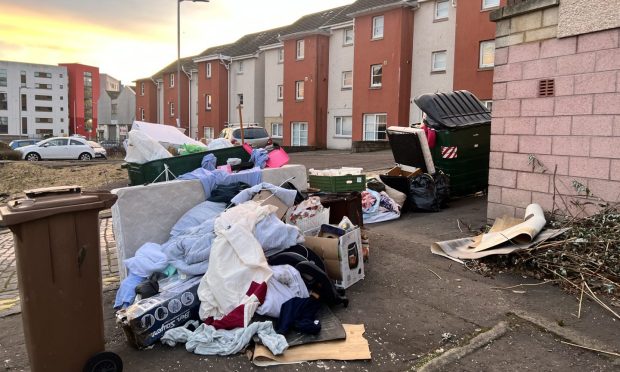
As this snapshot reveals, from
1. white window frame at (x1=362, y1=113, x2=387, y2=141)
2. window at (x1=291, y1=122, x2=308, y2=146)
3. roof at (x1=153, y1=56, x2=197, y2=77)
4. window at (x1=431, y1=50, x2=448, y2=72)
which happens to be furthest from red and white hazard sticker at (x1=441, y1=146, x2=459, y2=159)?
roof at (x1=153, y1=56, x2=197, y2=77)

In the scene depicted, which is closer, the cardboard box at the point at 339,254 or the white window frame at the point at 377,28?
the cardboard box at the point at 339,254

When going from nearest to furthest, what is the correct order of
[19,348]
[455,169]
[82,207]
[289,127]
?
[82,207]
[19,348]
[455,169]
[289,127]

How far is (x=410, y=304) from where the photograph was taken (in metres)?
4.50

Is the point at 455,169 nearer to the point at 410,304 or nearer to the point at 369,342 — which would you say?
the point at 410,304

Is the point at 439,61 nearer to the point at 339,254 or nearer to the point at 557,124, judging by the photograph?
the point at 557,124

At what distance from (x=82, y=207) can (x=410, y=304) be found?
2958 mm

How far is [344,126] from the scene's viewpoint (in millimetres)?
29266

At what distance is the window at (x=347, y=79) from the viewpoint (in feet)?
94.0

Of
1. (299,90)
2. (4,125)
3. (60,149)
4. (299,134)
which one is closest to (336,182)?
(60,149)

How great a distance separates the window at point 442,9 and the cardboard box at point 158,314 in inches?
866

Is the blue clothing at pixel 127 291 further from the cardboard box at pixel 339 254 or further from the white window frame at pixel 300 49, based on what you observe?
the white window frame at pixel 300 49

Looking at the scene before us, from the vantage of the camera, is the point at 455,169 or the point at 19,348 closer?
the point at 19,348

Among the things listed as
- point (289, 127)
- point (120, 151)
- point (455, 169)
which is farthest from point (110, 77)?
point (455, 169)

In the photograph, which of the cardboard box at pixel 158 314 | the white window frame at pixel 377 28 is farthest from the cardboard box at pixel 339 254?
the white window frame at pixel 377 28
